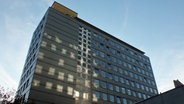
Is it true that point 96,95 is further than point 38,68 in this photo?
Yes

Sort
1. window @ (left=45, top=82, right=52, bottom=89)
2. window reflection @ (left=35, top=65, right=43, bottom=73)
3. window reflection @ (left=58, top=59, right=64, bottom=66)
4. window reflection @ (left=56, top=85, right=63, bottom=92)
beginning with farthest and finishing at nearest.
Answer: window reflection @ (left=58, top=59, right=64, bottom=66) → window reflection @ (left=56, top=85, right=63, bottom=92) → window reflection @ (left=35, top=65, right=43, bottom=73) → window @ (left=45, top=82, right=52, bottom=89)

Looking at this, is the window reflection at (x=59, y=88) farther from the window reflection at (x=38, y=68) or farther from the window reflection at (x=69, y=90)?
the window reflection at (x=38, y=68)

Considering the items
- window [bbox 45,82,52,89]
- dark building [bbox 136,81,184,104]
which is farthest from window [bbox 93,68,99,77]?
dark building [bbox 136,81,184,104]

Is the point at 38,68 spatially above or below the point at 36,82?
above

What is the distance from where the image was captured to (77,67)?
45969 millimetres

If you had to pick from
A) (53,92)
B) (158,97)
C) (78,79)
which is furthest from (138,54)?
(158,97)

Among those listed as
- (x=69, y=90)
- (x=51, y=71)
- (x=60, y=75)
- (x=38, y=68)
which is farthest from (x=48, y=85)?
(x=69, y=90)

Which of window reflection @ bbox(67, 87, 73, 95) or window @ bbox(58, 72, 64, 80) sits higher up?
window @ bbox(58, 72, 64, 80)

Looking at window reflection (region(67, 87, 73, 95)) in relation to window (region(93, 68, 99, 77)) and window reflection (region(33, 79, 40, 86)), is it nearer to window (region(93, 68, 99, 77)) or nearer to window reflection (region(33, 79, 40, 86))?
window reflection (region(33, 79, 40, 86))

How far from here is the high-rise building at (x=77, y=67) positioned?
3844 centimetres

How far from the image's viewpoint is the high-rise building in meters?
38.4

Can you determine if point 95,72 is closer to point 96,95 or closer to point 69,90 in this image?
point 96,95

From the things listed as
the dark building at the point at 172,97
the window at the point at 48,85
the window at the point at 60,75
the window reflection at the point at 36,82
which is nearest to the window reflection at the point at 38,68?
the window reflection at the point at 36,82

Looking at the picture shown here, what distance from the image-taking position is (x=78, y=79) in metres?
44.4
